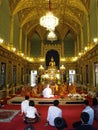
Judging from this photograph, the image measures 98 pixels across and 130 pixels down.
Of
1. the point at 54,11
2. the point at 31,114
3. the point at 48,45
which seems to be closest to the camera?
the point at 31,114

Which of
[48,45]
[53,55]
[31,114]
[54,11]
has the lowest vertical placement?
[31,114]

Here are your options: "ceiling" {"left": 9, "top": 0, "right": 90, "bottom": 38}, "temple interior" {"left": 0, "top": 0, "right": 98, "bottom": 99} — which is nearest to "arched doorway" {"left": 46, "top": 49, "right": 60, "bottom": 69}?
"temple interior" {"left": 0, "top": 0, "right": 98, "bottom": 99}

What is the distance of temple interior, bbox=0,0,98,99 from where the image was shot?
1262cm

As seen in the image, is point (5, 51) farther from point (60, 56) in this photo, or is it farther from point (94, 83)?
point (60, 56)

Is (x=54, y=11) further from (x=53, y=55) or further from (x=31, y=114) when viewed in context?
(x=31, y=114)

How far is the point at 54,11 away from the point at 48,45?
5.52 metres

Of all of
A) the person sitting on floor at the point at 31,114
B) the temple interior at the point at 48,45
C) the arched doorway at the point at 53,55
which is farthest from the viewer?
the arched doorway at the point at 53,55

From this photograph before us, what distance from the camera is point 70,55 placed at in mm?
22422

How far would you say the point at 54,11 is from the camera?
1766 centimetres

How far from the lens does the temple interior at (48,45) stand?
12.6m

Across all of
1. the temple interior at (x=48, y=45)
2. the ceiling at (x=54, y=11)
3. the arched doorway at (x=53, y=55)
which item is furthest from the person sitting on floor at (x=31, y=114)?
the arched doorway at (x=53, y=55)

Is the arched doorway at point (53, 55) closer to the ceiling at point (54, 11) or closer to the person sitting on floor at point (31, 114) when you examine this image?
the ceiling at point (54, 11)

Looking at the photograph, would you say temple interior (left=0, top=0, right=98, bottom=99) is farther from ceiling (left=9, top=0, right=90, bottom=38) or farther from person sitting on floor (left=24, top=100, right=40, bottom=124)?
person sitting on floor (left=24, top=100, right=40, bottom=124)

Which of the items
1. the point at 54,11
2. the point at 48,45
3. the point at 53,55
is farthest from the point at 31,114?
the point at 53,55
